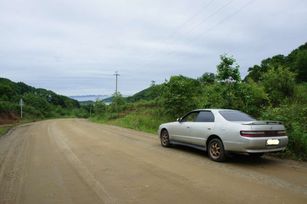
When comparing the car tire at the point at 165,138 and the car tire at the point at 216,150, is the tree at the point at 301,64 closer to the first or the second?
the car tire at the point at 165,138

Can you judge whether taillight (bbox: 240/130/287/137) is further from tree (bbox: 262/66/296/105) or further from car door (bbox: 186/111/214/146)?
tree (bbox: 262/66/296/105)

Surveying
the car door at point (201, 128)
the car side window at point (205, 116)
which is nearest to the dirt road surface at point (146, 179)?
the car door at point (201, 128)

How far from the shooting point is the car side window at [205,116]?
10.7 m

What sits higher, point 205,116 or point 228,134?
point 205,116

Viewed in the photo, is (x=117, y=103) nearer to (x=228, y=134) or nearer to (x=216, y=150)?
(x=216, y=150)

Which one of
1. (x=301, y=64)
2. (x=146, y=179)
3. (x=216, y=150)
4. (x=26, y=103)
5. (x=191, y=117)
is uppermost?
(x=301, y=64)

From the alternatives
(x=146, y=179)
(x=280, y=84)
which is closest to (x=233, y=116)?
(x=146, y=179)

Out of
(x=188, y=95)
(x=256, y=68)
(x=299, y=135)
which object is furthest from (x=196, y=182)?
(x=256, y=68)

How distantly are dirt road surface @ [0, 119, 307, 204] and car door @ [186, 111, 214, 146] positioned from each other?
55 centimetres

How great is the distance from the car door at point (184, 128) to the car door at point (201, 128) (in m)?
0.10

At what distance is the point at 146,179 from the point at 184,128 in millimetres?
4461

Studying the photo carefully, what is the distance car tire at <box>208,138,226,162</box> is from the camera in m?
9.82

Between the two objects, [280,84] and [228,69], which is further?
[280,84]

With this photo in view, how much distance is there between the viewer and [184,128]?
11.8 metres
